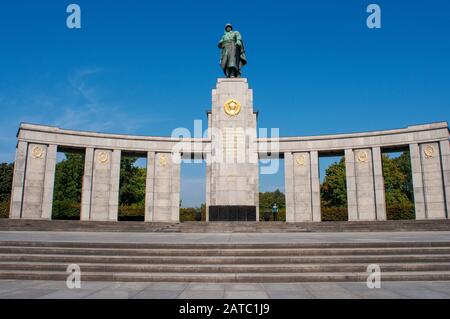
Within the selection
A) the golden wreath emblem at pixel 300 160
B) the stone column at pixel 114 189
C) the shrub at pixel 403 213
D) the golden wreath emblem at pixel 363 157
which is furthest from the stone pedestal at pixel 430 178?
the stone column at pixel 114 189

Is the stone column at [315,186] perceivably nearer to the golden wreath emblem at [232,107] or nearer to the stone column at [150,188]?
the golden wreath emblem at [232,107]

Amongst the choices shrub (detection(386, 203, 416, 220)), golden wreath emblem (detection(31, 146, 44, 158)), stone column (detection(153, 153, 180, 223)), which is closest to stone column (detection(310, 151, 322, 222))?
shrub (detection(386, 203, 416, 220))

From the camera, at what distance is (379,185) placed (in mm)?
34031

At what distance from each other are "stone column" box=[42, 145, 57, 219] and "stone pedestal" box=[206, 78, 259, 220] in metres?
17.3

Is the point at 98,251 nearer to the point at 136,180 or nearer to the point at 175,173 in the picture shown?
the point at 175,173

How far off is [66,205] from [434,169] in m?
42.7

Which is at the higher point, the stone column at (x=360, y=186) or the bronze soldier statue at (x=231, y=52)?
the bronze soldier statue at (x=231, y=52)

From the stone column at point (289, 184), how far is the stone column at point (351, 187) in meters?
5.57

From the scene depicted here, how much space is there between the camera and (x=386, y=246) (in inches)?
411

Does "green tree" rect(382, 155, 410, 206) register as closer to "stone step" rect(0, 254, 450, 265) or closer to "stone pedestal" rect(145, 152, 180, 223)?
"stone pedestal" rect(145, 152, 180, 223)

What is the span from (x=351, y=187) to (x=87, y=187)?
26.9 m

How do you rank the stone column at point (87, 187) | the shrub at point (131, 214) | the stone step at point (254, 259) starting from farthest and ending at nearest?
1. the shrub at point (131, 214)
2. the stone column at point (87, 187)
3. the stone step at point (254, 259)

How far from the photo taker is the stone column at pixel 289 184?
35469 millimetres

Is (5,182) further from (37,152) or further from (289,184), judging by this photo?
(289,184)
